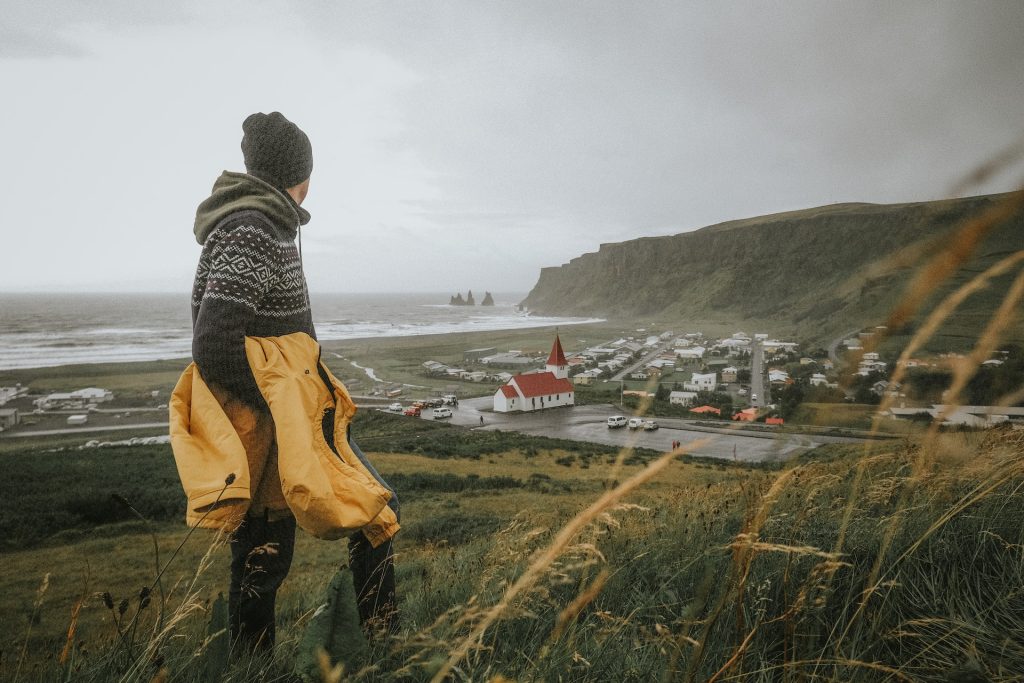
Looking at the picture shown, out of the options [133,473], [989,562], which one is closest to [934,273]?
[989,562]

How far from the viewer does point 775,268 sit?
74.3m

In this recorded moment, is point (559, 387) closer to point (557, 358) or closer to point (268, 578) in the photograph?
point (557, 358)

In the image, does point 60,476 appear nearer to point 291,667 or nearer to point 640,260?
point 291,667

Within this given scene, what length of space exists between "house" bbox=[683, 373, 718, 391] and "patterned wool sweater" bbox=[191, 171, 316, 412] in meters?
43.2

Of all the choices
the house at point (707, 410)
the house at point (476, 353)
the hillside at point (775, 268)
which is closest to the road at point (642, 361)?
the house at point (707, 410)

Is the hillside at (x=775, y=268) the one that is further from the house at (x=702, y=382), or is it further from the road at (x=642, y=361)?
the road at (x=642, y=361)

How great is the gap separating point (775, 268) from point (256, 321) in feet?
275

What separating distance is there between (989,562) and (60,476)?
22234 millimetres

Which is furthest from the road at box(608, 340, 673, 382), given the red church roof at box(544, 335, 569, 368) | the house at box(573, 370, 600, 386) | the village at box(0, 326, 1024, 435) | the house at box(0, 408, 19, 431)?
the house at box(0, 408, 19, 431)

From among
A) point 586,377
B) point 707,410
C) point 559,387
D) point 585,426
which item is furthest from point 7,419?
point 707,410

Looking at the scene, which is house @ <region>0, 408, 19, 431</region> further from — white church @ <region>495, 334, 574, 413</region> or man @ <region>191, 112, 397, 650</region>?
man @ <region>191, 112, 397, 650</region>

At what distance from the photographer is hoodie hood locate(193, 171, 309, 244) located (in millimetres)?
1721

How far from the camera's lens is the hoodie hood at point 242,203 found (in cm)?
172

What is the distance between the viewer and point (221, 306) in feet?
5.12
